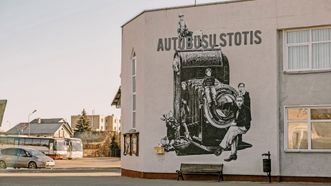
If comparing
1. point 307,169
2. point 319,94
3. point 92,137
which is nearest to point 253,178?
point 307,169

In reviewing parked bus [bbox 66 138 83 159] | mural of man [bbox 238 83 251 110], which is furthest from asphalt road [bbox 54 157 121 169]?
mural of man [bbox 238 83 251 110]

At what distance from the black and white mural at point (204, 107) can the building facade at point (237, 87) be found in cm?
4

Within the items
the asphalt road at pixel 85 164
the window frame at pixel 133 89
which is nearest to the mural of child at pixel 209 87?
the window frame at pixel 133 89

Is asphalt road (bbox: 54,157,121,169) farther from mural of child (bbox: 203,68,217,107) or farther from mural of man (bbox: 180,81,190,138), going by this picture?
mural of child (bbox: 203,68,217,107)

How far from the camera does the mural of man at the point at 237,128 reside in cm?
2584

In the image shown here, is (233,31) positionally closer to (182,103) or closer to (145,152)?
(182,103)

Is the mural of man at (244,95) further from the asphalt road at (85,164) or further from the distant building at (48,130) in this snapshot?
the distant building at (48,130)

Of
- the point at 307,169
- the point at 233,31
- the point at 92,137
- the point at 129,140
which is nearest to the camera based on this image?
the point at 307,169

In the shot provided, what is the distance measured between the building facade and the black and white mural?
Result: 44mm

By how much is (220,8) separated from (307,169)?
7.87 m

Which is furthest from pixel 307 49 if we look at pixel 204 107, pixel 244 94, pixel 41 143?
pixel 41 143

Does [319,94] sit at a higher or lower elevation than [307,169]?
higher

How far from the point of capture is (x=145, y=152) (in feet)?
90.8

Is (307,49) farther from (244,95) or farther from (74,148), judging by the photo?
(74,148)
